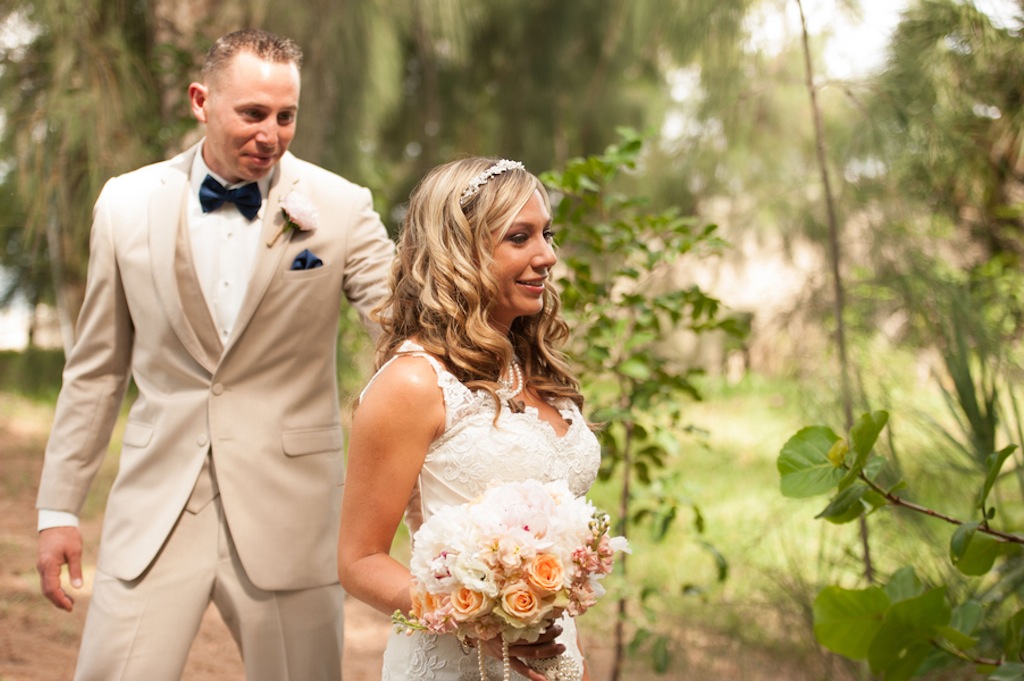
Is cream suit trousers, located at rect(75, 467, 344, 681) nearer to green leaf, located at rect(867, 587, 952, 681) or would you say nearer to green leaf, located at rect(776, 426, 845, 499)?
green leaf, located at rect(776, 426, 845, 499)

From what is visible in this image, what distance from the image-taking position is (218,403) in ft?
7.31

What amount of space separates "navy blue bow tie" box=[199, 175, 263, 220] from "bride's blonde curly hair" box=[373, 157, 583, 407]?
546 millimetres

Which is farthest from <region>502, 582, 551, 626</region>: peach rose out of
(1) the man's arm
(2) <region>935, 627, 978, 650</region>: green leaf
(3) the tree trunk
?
(3) the tree trunk

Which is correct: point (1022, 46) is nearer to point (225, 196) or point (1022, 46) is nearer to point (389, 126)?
point (225, 196)

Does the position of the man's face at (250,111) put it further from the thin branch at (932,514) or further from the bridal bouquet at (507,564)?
the thin branch at (932,514)

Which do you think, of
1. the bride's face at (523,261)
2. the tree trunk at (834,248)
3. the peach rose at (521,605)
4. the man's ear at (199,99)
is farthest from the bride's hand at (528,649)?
the tree trunk at (834,248)

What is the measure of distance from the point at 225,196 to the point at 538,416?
0.92 m

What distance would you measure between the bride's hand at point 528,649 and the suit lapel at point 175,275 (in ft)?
3.19

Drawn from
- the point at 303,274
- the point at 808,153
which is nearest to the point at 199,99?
the point at 303,274

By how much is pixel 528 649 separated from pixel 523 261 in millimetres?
672

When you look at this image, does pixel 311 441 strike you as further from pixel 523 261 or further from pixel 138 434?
pixel 523 261

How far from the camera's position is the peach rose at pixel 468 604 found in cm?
142

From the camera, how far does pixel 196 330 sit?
7.33 feet

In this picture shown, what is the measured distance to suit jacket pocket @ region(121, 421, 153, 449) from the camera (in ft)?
7.35
